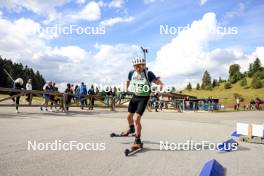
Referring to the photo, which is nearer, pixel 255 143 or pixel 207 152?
pixel 207 152

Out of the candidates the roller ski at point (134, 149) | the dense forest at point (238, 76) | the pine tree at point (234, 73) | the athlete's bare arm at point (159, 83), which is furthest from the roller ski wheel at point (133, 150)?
the pine tree at point (234, 73)

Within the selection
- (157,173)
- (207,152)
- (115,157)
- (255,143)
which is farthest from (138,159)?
(255,143)

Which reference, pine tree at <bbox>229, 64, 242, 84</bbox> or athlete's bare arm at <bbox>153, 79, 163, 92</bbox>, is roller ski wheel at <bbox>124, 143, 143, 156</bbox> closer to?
athlete's bare arm at <bbox>153, 79, 163, 92</bbox>

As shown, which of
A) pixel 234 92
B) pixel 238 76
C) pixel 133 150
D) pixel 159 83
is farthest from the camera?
pixel 238 76

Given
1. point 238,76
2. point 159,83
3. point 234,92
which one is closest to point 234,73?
point 238,76

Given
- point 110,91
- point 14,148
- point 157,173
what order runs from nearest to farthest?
point 157,173 < point 14,148 < point 110,91

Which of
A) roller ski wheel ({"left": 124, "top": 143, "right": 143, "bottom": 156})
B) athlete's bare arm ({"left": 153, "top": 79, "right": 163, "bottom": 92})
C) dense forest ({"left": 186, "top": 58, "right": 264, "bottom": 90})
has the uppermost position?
dense forest ({"left": 186, "top": 58, "right": 264, "bottom": 90})

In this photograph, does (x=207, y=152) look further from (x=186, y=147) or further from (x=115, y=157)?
(x=115, y=157)

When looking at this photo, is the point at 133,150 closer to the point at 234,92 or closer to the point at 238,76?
the point at 234,92

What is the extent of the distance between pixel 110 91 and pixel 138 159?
888 inches

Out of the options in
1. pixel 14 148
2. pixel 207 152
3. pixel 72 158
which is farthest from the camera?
pixel 207 152

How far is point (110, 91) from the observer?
93.7 feet

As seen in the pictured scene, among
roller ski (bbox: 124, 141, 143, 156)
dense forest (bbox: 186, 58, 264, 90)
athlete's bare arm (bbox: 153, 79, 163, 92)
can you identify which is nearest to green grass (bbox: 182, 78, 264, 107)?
dense forest (bbox: 186, 58, 264, 90)

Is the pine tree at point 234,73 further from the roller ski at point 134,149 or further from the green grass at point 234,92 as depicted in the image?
the roller ski at point 134,149
